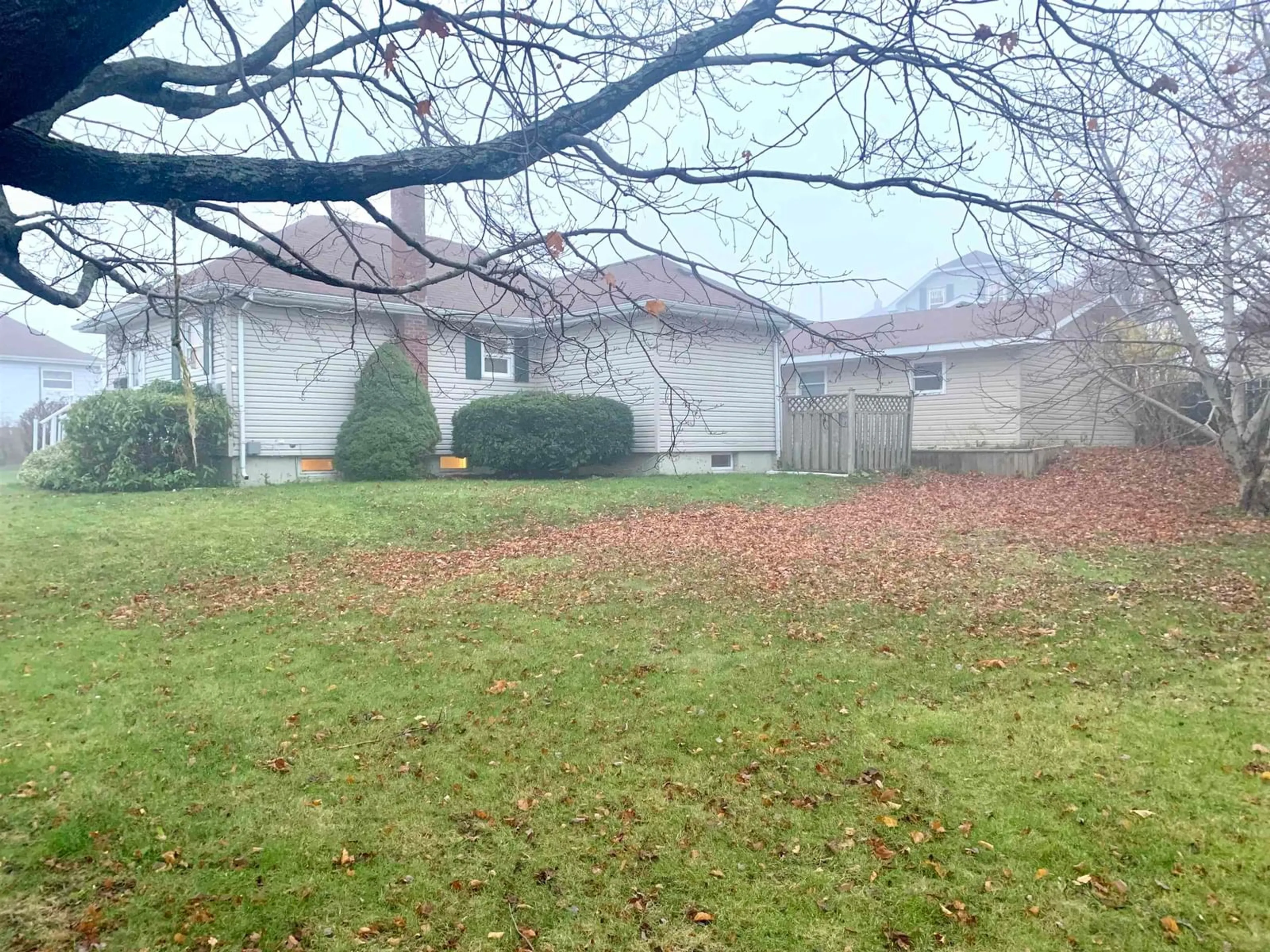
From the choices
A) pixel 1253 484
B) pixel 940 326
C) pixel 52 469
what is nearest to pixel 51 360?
pixel 52 469

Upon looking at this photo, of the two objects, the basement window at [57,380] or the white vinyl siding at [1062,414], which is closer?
the white vinyl siding at [1062,414]

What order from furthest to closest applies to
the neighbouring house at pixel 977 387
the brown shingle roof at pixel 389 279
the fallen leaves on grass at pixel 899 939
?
the neighbouring house at pixel 977 387 → the brown shingle roof at pixel 389 279 → the fallen leaves on grass at pixel 899 939

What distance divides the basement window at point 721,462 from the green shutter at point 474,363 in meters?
5.49

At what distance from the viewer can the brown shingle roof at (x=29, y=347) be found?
36.8m

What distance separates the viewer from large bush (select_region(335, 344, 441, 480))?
52.0ft

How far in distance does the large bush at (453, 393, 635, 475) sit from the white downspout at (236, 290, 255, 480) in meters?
3.82

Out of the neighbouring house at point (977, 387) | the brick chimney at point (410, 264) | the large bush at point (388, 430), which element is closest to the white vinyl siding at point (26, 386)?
the brick chimney at point (410, 264)

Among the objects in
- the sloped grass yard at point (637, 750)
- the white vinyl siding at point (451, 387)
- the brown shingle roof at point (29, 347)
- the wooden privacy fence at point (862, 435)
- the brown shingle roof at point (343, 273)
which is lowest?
the sloped grass yard at point (637, 750)

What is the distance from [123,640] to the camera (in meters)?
6.70

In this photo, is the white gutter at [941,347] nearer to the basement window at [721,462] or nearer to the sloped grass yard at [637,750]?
the basement window at [721,462]

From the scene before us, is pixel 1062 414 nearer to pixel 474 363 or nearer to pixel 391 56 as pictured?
pixel 474 363

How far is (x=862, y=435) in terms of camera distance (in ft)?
59.7

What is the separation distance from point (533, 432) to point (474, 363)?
323cm

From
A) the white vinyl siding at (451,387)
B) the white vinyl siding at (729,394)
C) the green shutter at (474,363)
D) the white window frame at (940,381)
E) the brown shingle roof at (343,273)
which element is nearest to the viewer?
the brown shingle roof at (343,273)
